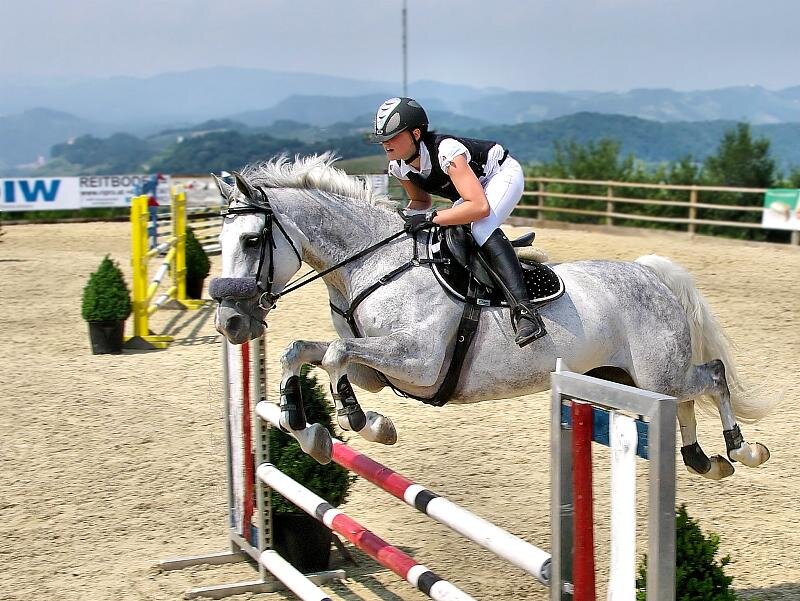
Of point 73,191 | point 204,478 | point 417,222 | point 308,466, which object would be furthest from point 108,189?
point 417,222

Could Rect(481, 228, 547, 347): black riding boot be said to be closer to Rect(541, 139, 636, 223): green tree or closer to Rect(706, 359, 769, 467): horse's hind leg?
Rect(706, 359, 769, 467): horse's hind leg

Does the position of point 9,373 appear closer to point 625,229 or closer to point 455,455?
point 455,455

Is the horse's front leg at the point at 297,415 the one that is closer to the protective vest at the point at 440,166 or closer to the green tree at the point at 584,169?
the protective vest at the point at 440,166

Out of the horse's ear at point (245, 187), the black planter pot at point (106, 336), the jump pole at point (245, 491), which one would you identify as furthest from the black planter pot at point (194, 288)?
the horse's ear at point (245, 187)

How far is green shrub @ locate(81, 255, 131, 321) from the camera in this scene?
29.9 feet

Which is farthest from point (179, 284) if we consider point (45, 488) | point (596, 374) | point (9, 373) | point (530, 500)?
point (596, 374)

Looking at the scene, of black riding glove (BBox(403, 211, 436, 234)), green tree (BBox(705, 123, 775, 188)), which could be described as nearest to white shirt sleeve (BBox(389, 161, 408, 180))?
black riding glove (BBox(403, 211, 436, 234))

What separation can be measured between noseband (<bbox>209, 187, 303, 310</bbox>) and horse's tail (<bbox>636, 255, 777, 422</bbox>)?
5.72 feet

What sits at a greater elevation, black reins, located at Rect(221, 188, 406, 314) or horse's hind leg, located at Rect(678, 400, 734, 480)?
black reins, located at Rect(221, 188, 406, 314)

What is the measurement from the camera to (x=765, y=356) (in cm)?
Result: 859

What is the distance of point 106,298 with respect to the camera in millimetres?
9211

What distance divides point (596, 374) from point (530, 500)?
4.26 ft

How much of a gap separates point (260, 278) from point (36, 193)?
67.5ft

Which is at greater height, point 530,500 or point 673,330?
point 673,330
